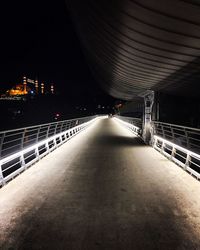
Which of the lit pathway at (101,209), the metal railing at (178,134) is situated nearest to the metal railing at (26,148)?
the lit pathway at (101,209)

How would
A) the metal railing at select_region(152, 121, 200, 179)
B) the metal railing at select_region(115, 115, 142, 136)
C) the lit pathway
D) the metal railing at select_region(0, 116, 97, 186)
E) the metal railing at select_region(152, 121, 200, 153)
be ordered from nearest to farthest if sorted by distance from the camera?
the lit pathway, the metal railing at select_region(0, 116, 97, 186), the metal railing at select_region(152, 121, 200, 179), the metal railing at select_region(152, 121, 200, 153), the metal railing at select_region(115, 115, 142, 136)

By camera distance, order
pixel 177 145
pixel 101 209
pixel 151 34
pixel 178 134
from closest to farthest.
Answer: pixel 101 209 < pixel 151 34 < pixel 178 134 < pixel 177 145

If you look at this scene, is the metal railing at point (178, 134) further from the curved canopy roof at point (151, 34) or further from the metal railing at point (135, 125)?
the curved canopy roof at point (151, 34)

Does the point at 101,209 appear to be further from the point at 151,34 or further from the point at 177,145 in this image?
the point at 151,34

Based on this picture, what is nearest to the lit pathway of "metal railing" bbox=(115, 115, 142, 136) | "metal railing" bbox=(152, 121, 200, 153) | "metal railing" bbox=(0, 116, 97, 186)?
"metal railing" bbox=(0, 116, 97, 186)

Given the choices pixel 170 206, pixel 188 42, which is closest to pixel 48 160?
pixel 170 206

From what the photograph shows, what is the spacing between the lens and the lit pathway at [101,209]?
14.1 feet

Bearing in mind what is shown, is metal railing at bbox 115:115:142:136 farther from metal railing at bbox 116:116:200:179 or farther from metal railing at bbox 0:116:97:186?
metal railing at bbox 0:116:97:186

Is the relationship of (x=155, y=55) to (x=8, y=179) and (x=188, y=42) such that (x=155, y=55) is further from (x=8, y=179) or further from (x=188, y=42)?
(x=8, y=179)

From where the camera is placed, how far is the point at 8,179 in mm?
7730

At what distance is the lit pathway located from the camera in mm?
4285

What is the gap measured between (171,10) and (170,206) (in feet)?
18.7

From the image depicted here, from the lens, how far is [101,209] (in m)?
5.61

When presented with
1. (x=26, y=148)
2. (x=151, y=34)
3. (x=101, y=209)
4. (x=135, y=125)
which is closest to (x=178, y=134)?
(x=151, y=34)
